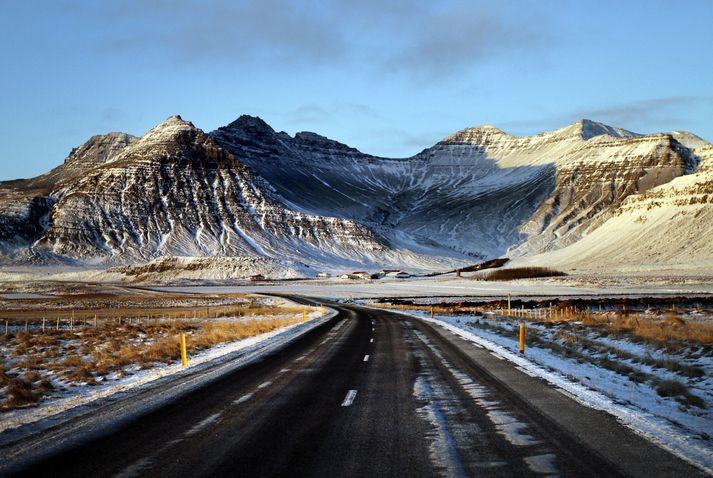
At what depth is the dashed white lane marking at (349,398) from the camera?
11.7m

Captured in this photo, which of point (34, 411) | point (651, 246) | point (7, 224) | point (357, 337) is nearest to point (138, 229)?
point (7, 224)

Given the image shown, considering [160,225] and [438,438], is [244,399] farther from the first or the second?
[160,225]

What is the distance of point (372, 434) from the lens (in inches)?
363

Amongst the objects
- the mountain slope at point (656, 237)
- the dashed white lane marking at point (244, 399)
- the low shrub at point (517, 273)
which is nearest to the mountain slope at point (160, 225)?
the low shrub at point (517, 273)

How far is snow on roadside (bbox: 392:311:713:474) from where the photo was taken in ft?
25.9

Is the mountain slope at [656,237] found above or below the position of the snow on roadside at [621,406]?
above

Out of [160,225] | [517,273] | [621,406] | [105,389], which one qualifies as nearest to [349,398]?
[621,406]

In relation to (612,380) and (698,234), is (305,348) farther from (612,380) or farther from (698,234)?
(698,234)

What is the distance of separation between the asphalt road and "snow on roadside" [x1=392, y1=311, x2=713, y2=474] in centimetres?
27

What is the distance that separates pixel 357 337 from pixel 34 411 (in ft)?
55.8

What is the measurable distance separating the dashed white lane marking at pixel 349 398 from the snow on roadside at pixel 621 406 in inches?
164

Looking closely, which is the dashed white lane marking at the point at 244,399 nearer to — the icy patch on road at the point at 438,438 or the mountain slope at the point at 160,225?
the icy patch on road at the point at 438,438

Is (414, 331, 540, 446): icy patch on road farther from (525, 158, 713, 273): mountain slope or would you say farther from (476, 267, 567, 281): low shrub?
(476, 267, 567, 281): low shrub

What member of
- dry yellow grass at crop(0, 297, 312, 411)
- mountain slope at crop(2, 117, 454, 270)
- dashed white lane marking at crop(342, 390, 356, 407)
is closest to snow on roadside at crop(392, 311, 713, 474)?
dashed white lane marking at crop(342, 390, 356, 407)
